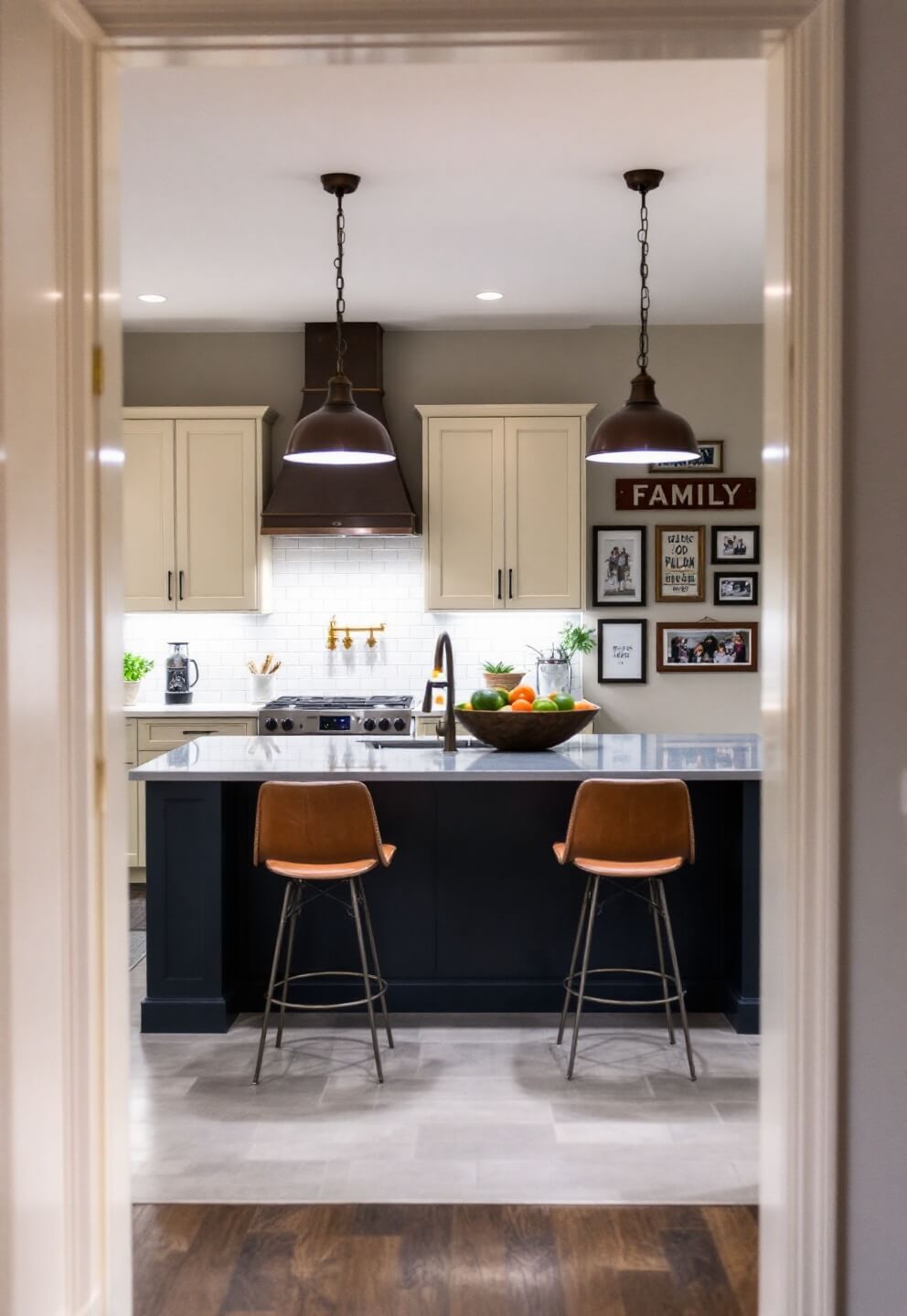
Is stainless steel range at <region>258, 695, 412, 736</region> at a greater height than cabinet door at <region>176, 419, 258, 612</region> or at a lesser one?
lesser

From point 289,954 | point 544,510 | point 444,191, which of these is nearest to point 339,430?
point 444,191

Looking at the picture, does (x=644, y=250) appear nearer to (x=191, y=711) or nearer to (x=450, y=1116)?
(x=191, y=711)

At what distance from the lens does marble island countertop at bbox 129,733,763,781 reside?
3.76m

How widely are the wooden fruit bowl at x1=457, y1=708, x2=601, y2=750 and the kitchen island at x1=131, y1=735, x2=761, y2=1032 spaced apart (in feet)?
0.23

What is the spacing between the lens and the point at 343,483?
19.9ft

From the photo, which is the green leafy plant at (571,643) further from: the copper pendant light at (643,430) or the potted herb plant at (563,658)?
the copper pendant light at (643,430)

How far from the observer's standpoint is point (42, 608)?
5.92 ft

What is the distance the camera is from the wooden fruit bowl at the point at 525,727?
4.09 metres

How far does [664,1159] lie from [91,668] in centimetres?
201

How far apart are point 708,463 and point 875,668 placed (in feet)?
15.5

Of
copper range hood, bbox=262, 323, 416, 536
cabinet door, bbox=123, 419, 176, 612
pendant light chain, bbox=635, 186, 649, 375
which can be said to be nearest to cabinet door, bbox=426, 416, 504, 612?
copper range hood, bbox=262, 323, 416, 536

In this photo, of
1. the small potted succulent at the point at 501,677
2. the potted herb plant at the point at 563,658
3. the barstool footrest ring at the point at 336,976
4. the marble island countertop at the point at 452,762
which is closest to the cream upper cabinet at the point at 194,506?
the small potted succulent at the point at 501,677

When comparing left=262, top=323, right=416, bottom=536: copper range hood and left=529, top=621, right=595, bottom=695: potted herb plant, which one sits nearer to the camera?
left=262, top=323, right=416, bottom=536: copper range hood

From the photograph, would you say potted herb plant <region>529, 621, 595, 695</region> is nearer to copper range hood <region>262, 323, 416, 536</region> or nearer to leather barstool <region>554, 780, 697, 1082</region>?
copper range hood <region>262, 323, 416, 536</region>
